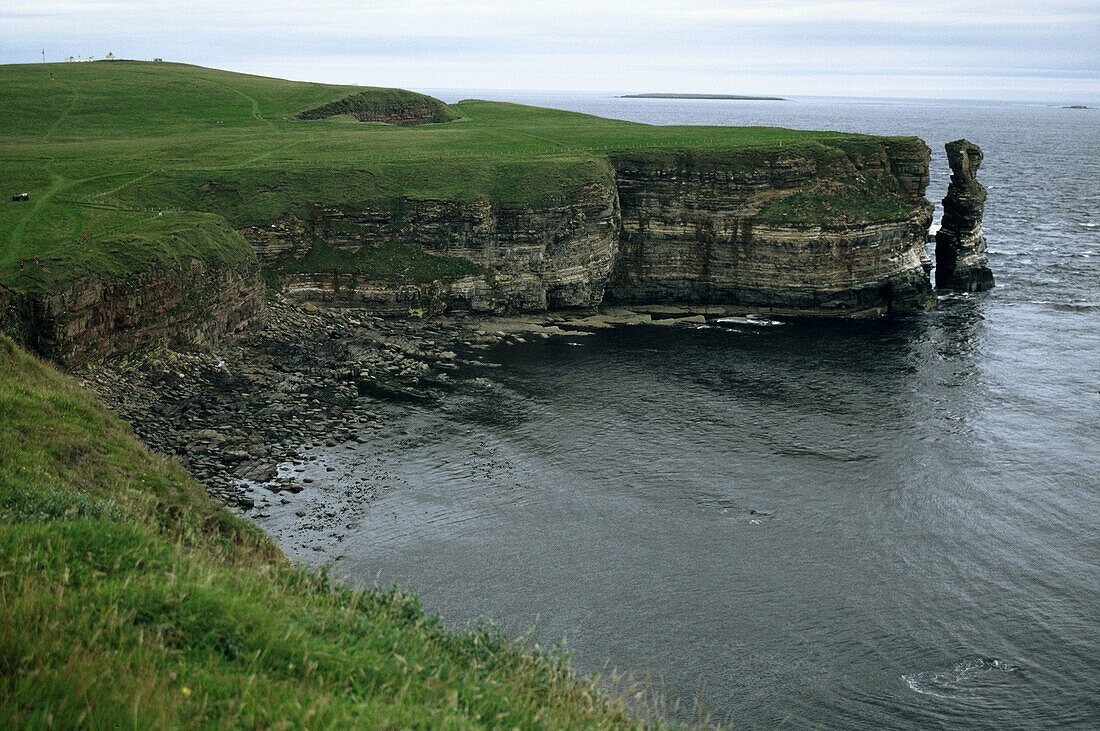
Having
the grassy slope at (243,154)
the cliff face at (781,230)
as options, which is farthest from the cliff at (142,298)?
the cliff face at (781,230)

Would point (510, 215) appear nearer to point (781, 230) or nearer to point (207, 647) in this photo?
point (781, 230)

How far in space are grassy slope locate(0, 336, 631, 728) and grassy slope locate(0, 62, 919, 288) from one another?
132 feet

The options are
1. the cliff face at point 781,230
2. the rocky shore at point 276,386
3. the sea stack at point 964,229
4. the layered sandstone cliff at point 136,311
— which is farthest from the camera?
the sea stack at point 964,229

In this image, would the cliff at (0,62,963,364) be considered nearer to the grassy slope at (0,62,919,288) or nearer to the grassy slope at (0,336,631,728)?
the grassy slope at (0,62,919,288)

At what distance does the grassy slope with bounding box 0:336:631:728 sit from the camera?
11297 millimetres

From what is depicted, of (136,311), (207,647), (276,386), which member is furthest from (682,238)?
(207,647)

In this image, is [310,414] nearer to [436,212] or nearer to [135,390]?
[135,390]

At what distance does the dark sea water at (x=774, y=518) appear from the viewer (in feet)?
106

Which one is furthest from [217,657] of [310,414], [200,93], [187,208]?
[200,93]

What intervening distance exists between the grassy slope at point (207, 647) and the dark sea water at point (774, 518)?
1497 centimetres

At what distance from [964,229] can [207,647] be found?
9453 centimetres

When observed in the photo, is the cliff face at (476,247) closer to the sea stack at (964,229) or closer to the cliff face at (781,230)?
the cliff face at (781,230)

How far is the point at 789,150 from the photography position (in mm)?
89062

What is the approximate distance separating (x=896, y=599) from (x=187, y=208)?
6581cm
